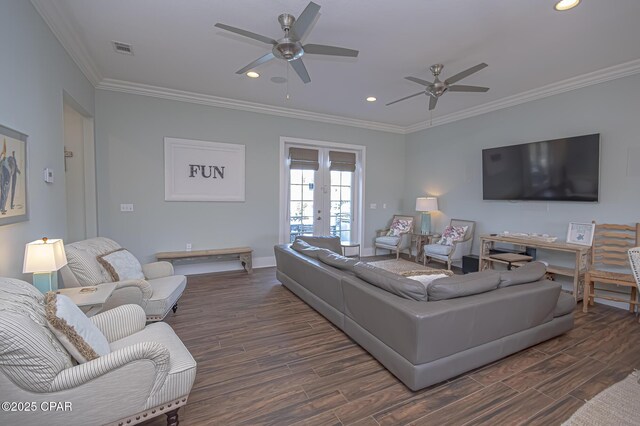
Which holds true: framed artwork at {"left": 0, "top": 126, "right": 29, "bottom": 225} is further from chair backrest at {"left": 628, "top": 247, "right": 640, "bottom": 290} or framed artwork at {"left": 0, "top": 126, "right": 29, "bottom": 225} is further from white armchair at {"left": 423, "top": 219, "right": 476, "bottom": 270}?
white armchair at {"left": 423, "top": 219, "right": 476, "bottom": 270}

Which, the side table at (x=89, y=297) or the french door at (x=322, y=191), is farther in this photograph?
the french door at (x=322, y=191)

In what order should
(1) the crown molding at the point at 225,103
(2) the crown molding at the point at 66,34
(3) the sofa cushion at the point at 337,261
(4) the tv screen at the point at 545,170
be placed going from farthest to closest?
1. (1) the crown molding at the point at 225,103
2. (4) the tv screen at the point at 545,170
3. (3) the sofa cushion at the point at 337,261
4. (2) the crown molding at the point at 66,34

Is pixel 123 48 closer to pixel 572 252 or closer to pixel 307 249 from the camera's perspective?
pixel 307 249

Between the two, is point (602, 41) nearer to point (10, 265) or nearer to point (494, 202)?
point (494, 202)

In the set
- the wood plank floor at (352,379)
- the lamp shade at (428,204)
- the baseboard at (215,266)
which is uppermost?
the lamp shade at (428,204)

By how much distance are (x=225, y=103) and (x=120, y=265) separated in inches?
127

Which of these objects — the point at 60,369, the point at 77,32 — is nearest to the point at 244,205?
the point at 77,32

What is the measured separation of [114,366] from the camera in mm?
1388

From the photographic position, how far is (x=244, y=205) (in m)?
5.36

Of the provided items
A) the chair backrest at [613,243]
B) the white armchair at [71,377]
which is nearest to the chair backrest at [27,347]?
the white armchair at [71,377]

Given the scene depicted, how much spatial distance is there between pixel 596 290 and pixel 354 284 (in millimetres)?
3556

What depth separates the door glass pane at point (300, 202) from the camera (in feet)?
19.5

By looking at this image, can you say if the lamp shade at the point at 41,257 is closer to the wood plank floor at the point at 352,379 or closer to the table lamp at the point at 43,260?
the table lamp at the point at 43,260

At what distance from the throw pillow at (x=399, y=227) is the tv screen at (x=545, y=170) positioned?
5.48ft
